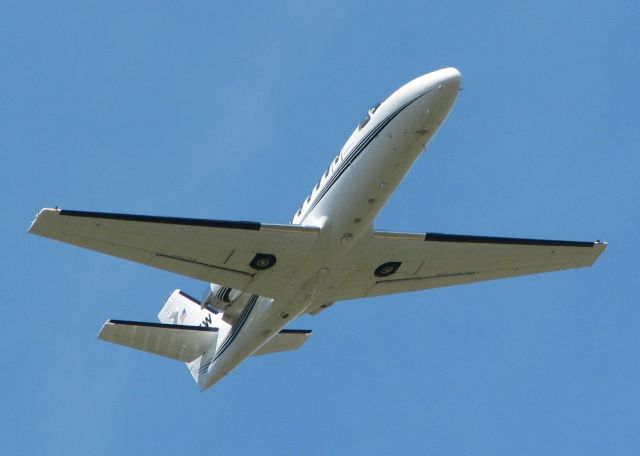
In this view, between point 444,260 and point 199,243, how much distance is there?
8.86m

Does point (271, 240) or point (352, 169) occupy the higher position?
point (352, 169)

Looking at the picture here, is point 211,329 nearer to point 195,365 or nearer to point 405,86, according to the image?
point 195,365

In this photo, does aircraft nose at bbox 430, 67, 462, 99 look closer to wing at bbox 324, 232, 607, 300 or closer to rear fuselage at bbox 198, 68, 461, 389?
rear fuselage at bbox 198, 68, 461, 389

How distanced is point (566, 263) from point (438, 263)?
500cm

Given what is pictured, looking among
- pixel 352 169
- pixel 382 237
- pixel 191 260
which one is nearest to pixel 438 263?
pixel 382 237

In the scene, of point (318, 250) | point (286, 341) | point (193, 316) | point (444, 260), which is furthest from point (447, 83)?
point (193, 316)

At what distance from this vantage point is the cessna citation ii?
35.5 metres

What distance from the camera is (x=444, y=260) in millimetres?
41031

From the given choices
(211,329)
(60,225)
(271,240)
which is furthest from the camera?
(211,329)

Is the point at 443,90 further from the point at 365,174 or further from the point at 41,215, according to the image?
the point at 41,215

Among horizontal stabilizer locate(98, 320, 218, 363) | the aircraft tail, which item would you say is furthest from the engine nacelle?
horizontal stabilizer locate(98, 320, 218, 363)

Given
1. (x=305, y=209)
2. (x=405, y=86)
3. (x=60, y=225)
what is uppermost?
(x=405, y=86)

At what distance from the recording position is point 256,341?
4103 cm

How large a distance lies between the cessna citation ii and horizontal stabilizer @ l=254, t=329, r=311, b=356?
107 inches
